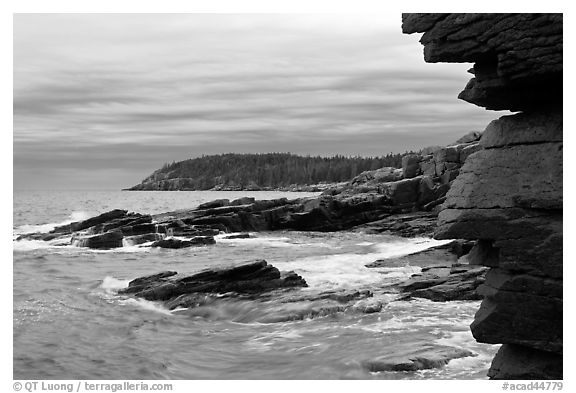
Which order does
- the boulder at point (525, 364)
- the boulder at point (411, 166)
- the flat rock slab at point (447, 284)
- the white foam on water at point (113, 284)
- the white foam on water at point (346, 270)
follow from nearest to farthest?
the boulder at point (525, 364) < the flat rock slab at point (447, 284) < the white foam on water at point (346, 270) < the white foam on water at point (113, 284) < the boulder at point (411, 166)

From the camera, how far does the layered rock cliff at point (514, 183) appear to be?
10258mm

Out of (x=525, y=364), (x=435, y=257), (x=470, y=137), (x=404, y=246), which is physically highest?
(x=470, y=137)

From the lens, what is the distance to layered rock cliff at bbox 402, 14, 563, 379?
33.7ft

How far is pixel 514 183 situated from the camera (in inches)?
427

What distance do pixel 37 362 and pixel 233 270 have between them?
345 inches

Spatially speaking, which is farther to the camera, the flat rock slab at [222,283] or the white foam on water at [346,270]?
the white foam on water at [346,270]

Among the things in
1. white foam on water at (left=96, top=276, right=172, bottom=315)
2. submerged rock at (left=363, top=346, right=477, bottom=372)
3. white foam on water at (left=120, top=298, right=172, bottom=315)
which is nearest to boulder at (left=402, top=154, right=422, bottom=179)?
white foam on water at (left=96, top=276, right=172, bottom=315)

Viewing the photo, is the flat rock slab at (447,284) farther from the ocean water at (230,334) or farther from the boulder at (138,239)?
the boulder at (138,239)

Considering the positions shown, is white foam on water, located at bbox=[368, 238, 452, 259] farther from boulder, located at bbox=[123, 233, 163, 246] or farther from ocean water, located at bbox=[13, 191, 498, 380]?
boulder, located at bbox=[123, 233, 163, 246]

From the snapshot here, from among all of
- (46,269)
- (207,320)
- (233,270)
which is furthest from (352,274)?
(46,269)

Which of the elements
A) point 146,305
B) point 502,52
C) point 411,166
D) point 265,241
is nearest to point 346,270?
point 146,305

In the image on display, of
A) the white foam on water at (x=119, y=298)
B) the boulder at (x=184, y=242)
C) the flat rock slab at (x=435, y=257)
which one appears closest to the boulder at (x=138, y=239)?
the boulder at (x=184, y=242)

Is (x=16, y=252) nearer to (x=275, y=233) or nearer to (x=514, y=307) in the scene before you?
(x=275, y=233)

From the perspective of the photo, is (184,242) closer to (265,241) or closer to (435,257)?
(265,241)
